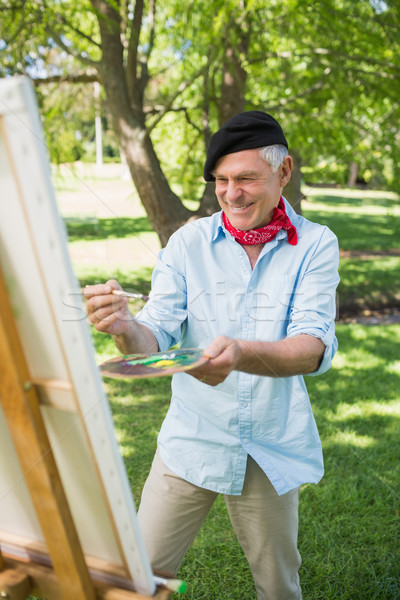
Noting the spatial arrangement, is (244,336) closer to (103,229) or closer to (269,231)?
(269,231)

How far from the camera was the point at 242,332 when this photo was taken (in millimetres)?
1972

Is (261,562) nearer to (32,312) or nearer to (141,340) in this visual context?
(141,340)

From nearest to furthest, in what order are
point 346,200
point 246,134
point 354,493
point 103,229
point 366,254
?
point 246,134
point 354,493
point 366,254
point 103,229
point 346,200

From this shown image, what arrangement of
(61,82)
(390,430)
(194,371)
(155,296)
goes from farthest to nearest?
(61,82)
(390,430)
(155,296)
(194,371)

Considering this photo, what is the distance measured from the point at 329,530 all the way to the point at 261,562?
1.26 meters

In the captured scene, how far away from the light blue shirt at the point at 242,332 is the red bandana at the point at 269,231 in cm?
2

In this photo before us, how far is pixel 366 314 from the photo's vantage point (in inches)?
322

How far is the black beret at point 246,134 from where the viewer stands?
1.87m

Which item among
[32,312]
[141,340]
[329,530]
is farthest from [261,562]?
[32,312]

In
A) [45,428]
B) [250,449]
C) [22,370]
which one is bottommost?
[250,449]


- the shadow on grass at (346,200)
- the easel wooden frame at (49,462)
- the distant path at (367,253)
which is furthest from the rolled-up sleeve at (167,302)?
the shadow on grass at (346,200)

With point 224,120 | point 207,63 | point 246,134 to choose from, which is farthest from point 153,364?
point 224,120

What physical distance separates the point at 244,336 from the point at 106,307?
51cm

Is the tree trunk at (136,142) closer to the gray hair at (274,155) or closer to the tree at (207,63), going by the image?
the tree at (207,63)
